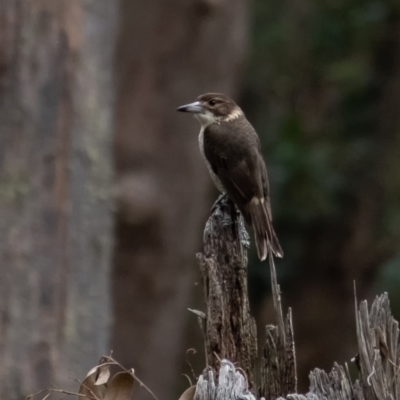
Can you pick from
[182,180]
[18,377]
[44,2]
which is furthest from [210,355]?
[182,180]

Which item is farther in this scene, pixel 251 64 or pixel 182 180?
pixel 251 64

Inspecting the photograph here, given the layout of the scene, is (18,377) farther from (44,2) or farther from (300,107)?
(300,107)

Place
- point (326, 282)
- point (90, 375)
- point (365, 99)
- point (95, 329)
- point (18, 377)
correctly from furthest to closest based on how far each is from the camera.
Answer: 1. point (326, 282)
2. point (365, 99)
3. point (95, 329)
4. point (18, 377)
5. point (90, 375)

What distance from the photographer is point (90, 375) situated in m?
3.42

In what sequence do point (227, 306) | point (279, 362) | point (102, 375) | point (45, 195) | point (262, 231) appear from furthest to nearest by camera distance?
point (45, 195) < point (262, 231) < point (227, 306) < point (279, 362) < point (102, 375)

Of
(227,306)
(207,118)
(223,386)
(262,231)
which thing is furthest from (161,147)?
(223,386)

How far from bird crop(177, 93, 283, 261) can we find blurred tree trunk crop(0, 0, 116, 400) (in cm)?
71

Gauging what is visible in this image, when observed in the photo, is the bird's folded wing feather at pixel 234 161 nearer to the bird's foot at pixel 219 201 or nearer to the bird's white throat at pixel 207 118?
the bird's foot at pixel 219 201

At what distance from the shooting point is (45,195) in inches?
220

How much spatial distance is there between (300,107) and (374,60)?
1.34 m

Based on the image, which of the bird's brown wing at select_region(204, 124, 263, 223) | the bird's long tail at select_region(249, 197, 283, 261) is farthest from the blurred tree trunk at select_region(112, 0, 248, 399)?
the bird's long tail at select_region(249, 197, 283, 261)

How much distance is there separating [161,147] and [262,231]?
411cm

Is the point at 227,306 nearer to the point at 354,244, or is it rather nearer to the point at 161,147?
the point at 161,147

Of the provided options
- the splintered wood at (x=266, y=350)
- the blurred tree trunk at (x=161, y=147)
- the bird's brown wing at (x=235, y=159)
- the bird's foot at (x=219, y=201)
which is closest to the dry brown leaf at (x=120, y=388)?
the splintered wood at (x=266, y=350)
